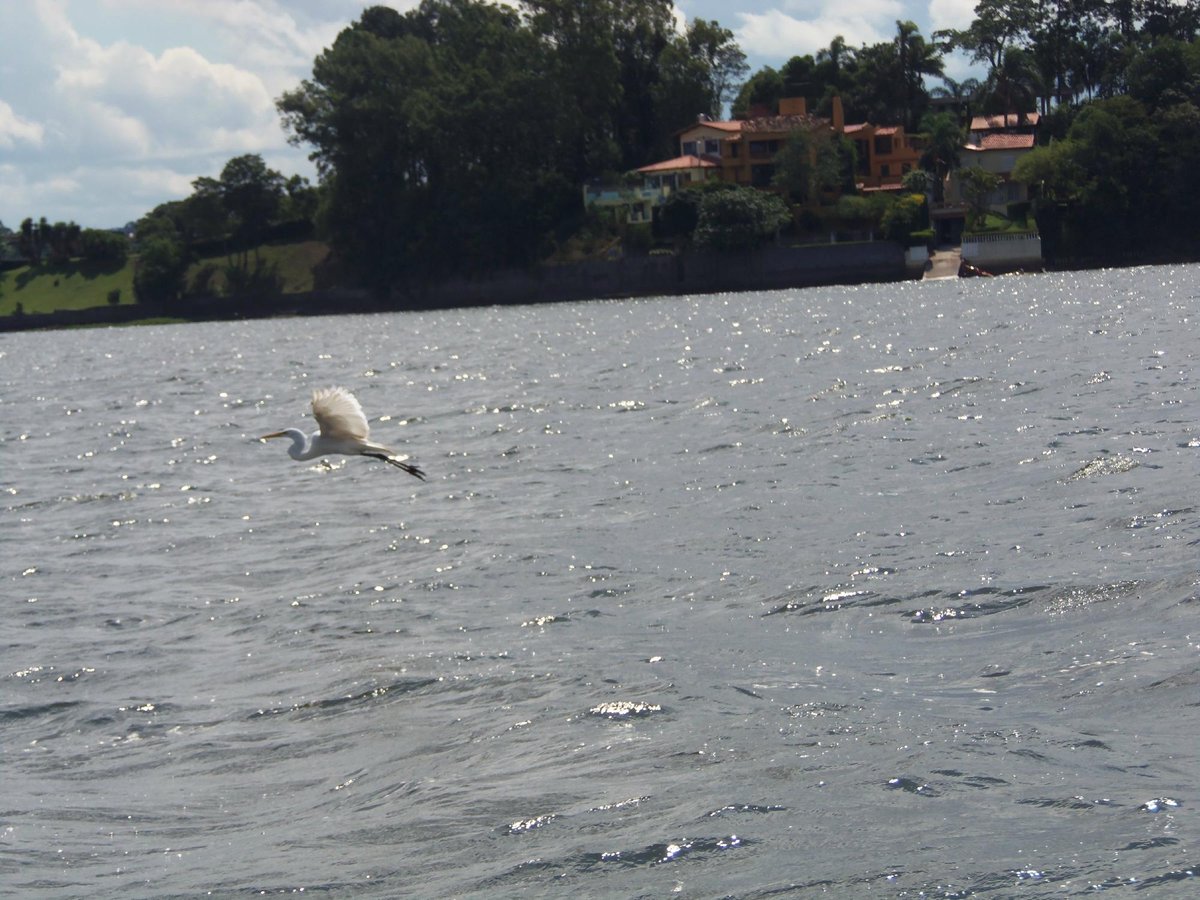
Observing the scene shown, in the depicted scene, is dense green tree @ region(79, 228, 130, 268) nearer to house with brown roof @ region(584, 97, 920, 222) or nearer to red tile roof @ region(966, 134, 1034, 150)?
house with brown roof @ region(584, 97, 920, 222)

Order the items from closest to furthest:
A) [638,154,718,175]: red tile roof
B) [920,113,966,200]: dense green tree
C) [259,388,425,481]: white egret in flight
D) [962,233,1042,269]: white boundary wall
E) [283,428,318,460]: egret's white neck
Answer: [259,388,425,481]: white egret in flight → [283,428,318,460]: egret's white neck → [962,233,1042,269]: white boundary wall → [920,113,966,200]: dense green tree → [638,154,718,175]: red tile roof

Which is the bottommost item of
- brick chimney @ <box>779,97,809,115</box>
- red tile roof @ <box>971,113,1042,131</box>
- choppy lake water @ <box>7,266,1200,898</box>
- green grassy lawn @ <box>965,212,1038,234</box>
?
choppy lake water @ <box>7,266,1200,898</box>

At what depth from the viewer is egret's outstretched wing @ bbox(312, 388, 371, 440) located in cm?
1656

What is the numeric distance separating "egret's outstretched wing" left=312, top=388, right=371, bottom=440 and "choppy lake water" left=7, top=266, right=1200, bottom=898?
1774 millimetres

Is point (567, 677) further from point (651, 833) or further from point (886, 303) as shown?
point (886, 303)

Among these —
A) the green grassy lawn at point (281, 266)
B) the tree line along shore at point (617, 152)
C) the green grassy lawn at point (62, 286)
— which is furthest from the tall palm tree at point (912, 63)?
the green grassy lawn at point (62, 286)

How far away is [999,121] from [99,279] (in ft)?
233

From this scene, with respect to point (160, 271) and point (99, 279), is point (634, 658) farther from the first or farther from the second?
point (99, 279)

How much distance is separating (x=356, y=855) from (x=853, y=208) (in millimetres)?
87351

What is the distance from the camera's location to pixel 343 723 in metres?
12.8

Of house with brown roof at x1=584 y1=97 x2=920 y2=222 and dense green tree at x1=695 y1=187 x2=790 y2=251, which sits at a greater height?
house with brown roof at x1=584 y1=97 x2=920 y2=222

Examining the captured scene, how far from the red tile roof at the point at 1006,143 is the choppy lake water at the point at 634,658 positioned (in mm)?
74516

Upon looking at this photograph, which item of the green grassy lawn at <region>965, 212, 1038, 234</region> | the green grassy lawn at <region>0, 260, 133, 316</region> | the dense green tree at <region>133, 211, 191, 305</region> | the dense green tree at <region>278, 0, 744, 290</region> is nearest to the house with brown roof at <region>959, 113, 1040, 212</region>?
the green grassy lawn at <region>965, 212, 1038, 234</region>

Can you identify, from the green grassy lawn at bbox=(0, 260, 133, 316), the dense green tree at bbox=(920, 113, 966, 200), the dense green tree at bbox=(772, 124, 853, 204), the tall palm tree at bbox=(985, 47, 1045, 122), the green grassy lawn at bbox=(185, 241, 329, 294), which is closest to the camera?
the dense green tree at bbox=(772, 124, 853, 204)
